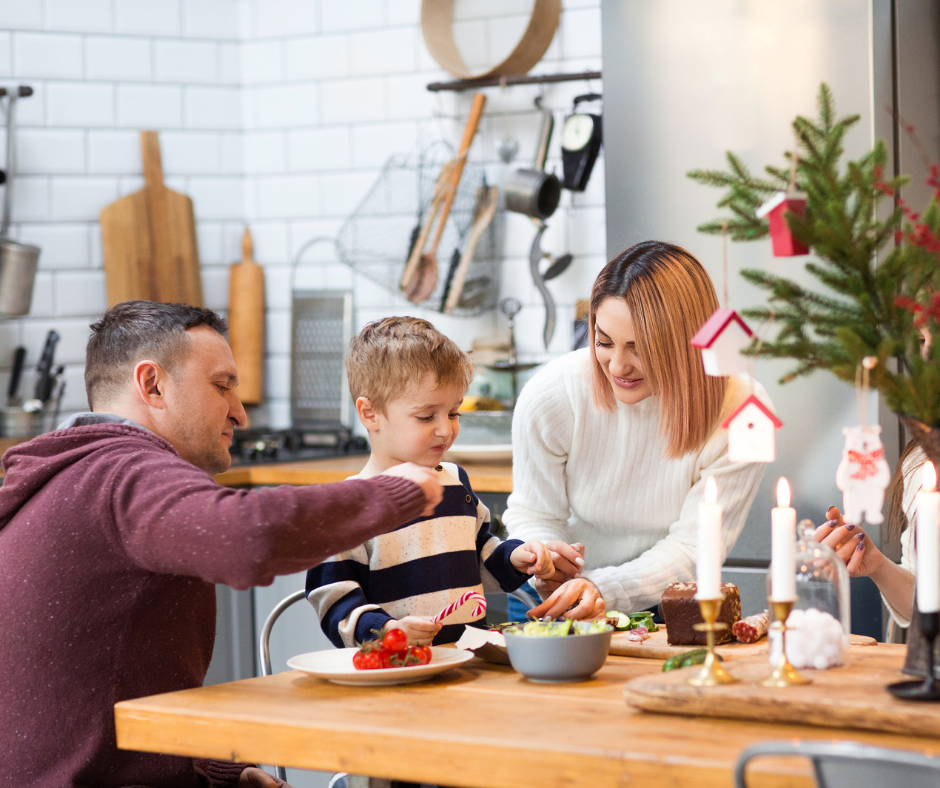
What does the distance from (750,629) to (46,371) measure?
2475 mm

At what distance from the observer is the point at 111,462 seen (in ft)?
4.66

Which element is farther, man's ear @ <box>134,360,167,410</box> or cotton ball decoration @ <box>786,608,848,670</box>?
man's ear @ <box>134,360,167,410</box>

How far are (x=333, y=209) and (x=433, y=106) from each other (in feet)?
1.63

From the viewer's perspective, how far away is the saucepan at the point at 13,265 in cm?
335

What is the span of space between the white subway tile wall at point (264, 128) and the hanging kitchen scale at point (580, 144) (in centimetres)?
11

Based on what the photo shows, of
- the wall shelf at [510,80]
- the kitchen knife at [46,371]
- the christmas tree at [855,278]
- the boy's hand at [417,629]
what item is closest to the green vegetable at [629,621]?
the boy's hand at [417,629]

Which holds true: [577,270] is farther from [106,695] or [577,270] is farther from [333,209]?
[106,695]

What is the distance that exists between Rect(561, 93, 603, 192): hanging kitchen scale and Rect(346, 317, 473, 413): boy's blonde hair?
1.73 m

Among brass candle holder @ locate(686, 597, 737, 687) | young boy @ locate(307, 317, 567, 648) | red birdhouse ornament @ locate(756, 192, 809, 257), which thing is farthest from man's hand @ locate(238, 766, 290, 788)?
red birdhouse ornament @ locate(756, 192, 809, 257)

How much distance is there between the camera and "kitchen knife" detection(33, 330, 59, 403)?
11.2 ft

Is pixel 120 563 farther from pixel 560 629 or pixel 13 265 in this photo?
pixel 13 265

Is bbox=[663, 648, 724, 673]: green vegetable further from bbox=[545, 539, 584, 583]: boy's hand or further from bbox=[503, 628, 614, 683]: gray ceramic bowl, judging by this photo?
bbox=[545, 539, 584, 583]: boy's hand

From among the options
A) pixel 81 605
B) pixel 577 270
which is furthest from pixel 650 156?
pixel 81 605

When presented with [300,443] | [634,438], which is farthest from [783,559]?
[300,443]
